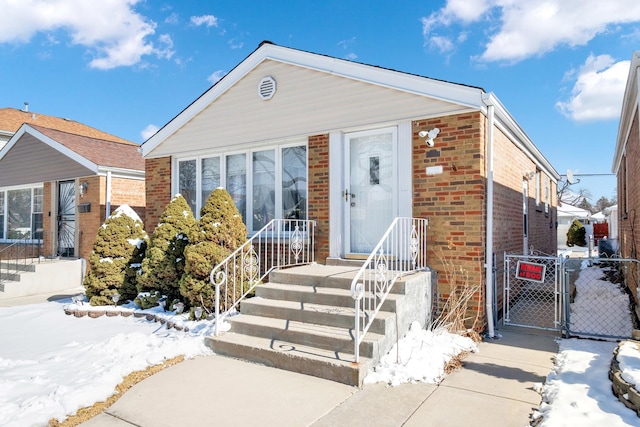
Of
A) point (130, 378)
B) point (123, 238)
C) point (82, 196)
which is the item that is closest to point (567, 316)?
point (130, 378)

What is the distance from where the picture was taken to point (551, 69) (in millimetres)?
13977

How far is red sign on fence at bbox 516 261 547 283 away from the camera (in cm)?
552

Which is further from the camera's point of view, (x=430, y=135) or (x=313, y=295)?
(x=430, y=135)

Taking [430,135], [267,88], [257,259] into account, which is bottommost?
[257,259]

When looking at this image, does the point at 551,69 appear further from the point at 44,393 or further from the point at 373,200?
the point at 44,393

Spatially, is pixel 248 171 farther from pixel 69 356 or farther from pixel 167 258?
pixel 69 356

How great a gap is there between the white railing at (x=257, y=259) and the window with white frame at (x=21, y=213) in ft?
29.5

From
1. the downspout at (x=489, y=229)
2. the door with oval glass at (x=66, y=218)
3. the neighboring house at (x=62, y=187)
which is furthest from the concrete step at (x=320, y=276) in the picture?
the door with oval glass at (x=66, y=218)

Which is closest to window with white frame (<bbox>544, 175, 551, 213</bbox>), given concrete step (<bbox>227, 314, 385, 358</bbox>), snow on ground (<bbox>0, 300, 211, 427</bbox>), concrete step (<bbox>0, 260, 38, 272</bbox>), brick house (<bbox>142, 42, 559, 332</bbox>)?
brick house (<bbox>142, 42, 559, 332</bbox>)

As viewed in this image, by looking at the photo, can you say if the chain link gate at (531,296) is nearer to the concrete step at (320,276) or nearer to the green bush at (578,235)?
the concrete step at (320,276)

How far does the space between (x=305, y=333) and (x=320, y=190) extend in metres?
2.91

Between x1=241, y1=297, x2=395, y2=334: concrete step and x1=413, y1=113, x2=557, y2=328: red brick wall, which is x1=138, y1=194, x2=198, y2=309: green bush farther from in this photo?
x1=413, y1=113, x2=557, y2=328: red brick wall

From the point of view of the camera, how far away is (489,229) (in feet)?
18.6

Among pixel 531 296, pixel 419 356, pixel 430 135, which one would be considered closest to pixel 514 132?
pixel 430 135
